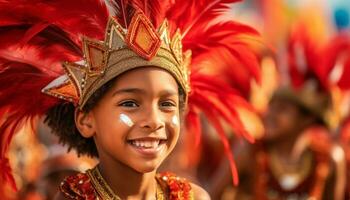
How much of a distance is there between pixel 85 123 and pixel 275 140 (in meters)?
4.22

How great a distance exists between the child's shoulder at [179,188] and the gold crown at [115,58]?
0.51 metres

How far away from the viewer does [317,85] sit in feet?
30.5

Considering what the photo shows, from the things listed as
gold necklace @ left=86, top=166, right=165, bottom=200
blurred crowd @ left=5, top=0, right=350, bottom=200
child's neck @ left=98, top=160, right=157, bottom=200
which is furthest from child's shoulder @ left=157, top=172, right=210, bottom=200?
blurred crowd @ left=5, top=0, right=350, bottom=200

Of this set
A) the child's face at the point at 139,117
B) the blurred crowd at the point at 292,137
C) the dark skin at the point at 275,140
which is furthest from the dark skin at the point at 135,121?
the dark skin at the point at 275,140

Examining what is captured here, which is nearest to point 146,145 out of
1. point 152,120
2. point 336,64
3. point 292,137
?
point 152,120

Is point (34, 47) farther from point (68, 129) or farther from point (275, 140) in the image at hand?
point (275, 140)

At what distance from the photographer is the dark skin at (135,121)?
4.92 meters

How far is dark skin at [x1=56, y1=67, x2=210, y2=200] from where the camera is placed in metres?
4.92

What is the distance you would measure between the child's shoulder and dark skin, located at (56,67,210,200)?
27 centimetres

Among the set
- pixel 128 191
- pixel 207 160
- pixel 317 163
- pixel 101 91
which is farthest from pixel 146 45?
pixel 207 160

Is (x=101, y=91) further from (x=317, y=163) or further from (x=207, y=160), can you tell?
(x=207, y=160)

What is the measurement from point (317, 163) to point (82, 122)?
13.3ft

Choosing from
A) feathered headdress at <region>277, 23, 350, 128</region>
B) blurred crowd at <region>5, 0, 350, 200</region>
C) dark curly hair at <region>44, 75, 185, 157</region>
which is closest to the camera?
dark curly hair at <region>44, 75, 185, 157</region>

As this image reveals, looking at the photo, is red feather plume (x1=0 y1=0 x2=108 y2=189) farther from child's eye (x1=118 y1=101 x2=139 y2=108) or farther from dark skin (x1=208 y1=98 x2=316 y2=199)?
dark skin (x1=208 y1=98 x2=316 y2=199)
